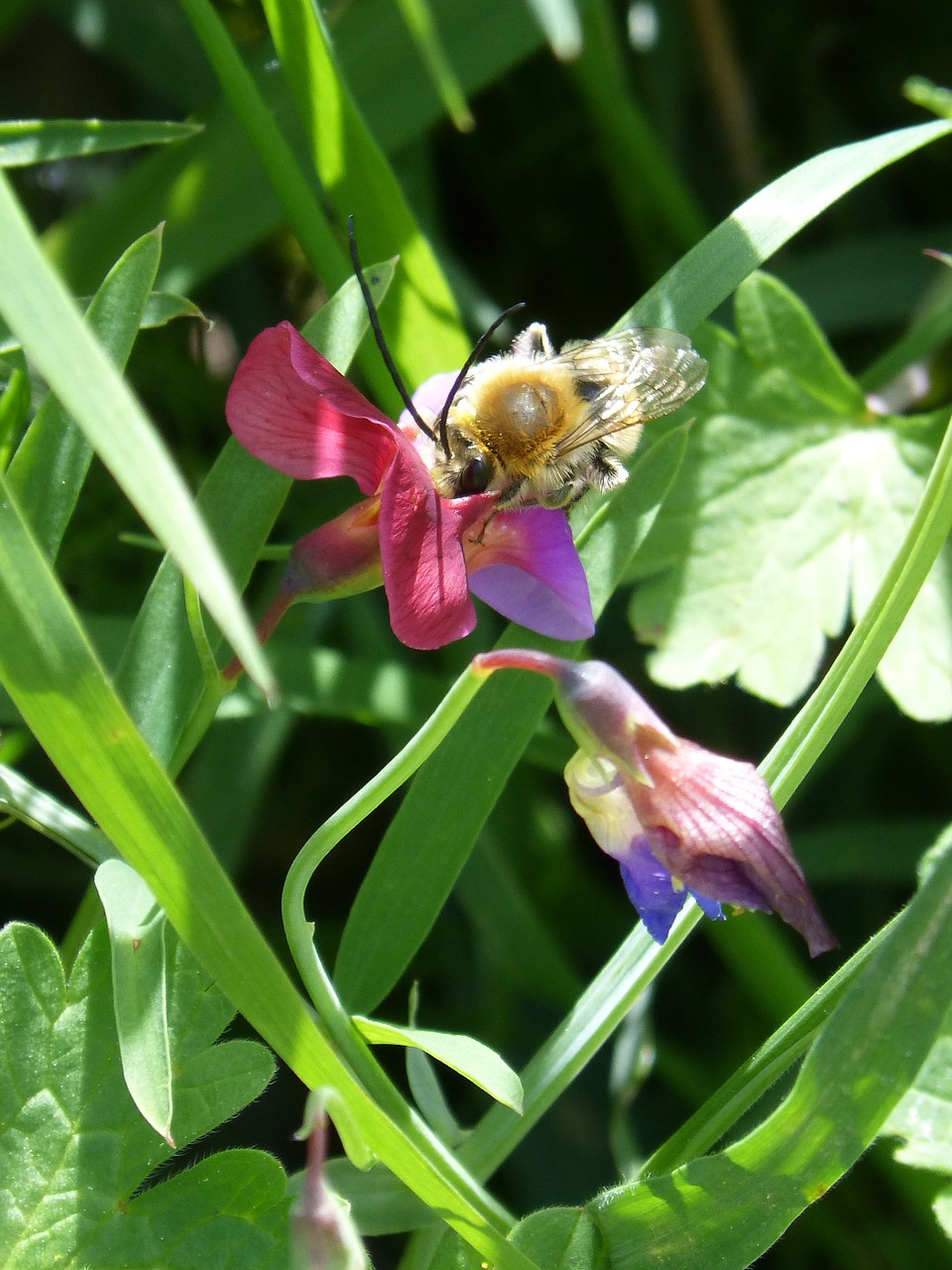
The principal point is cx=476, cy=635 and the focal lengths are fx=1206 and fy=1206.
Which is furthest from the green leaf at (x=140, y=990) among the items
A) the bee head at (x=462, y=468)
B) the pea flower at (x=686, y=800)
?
the bee head at (x=462, y=468)

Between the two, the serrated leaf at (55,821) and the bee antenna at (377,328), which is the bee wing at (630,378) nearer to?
the bee antenna at (377,328)

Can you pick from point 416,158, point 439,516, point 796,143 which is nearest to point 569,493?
point 439,516

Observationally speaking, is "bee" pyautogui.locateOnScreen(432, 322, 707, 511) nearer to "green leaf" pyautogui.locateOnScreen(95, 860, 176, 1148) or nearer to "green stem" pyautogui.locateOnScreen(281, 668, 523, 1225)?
"green stem" pyautogui.locateOnScreen(281, 668, 523, 1225)

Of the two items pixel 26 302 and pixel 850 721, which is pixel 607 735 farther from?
pixel 850 721

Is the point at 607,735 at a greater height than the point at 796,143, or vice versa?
the point at 796,143

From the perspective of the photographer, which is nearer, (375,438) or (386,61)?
(375,438)
